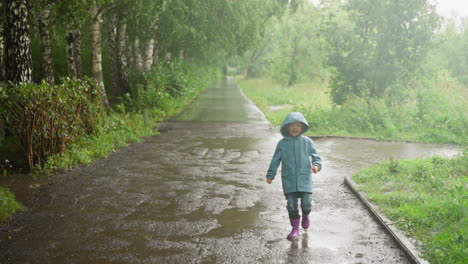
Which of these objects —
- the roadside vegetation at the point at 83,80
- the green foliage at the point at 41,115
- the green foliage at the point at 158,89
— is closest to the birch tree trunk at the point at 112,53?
the roadside vegetation at the point at 83,80

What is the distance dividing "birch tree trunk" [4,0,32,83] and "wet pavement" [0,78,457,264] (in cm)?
268

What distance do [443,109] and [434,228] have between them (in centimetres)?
1172

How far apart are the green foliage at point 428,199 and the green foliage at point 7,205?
5.25m

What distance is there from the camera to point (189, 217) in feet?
20.4

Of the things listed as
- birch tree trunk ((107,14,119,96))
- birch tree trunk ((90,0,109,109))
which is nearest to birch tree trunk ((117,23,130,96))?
birch tree trunk ((107,14,119,96))

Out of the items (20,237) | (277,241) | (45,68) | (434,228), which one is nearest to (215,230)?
(277,241)

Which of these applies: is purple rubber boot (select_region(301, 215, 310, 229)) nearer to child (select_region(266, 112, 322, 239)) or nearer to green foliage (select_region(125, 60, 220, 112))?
child (select_region(266, 112, 322, 239))

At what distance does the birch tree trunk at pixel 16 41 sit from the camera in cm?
945

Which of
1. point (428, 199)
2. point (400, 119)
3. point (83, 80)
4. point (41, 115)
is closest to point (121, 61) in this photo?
point (83, 80)

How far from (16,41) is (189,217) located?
6166 millimetres

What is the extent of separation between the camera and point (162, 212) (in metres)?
6.46

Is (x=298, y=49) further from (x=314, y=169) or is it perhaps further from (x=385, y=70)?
(x=314, y=169)

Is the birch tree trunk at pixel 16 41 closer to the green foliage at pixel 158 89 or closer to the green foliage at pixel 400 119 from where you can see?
the green foliage at pixel 158 89

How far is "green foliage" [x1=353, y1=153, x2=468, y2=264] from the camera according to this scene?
481 cm
